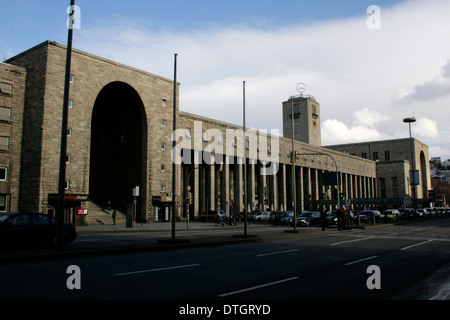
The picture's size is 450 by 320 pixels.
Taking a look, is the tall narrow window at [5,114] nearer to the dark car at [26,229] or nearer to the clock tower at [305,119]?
the dark car at [26,229]

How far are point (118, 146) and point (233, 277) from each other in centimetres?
4429

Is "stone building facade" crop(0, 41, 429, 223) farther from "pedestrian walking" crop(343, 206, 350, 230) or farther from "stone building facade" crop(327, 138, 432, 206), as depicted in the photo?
"stone building facade" crop(327, 138, 432, 206)

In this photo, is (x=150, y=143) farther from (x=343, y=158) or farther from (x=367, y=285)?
(x=343, y=158)

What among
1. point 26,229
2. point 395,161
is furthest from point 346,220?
point 395,161

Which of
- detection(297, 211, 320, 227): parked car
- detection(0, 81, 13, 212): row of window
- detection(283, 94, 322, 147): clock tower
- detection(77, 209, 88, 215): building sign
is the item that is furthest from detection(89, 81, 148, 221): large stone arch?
detection(283, 94, 322, 147): clock tower

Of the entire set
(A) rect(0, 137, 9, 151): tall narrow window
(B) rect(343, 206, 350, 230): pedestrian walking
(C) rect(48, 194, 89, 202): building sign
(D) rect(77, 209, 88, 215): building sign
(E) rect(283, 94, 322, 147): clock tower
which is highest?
(E) rect(283, 94, 322, 147): clock tower

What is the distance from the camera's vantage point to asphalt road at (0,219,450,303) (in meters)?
7.14

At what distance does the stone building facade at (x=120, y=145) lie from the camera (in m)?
36.4

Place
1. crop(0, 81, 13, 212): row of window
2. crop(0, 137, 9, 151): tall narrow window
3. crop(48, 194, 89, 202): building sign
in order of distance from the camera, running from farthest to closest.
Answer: crop(0, 137, 9, 151): tall narrow window
crop(0, 81, 13, 212): row of window
crop(48, 194, 89, 202): building sign

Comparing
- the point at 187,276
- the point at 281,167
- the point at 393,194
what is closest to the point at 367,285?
the point at 187,276

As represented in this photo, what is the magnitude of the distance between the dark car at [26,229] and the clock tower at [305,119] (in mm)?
104861

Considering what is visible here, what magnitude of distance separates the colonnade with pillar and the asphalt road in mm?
34072

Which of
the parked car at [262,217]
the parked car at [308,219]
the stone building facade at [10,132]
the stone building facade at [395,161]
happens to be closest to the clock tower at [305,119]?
the stone building facade at [395,161]

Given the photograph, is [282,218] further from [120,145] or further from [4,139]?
[4,139]
